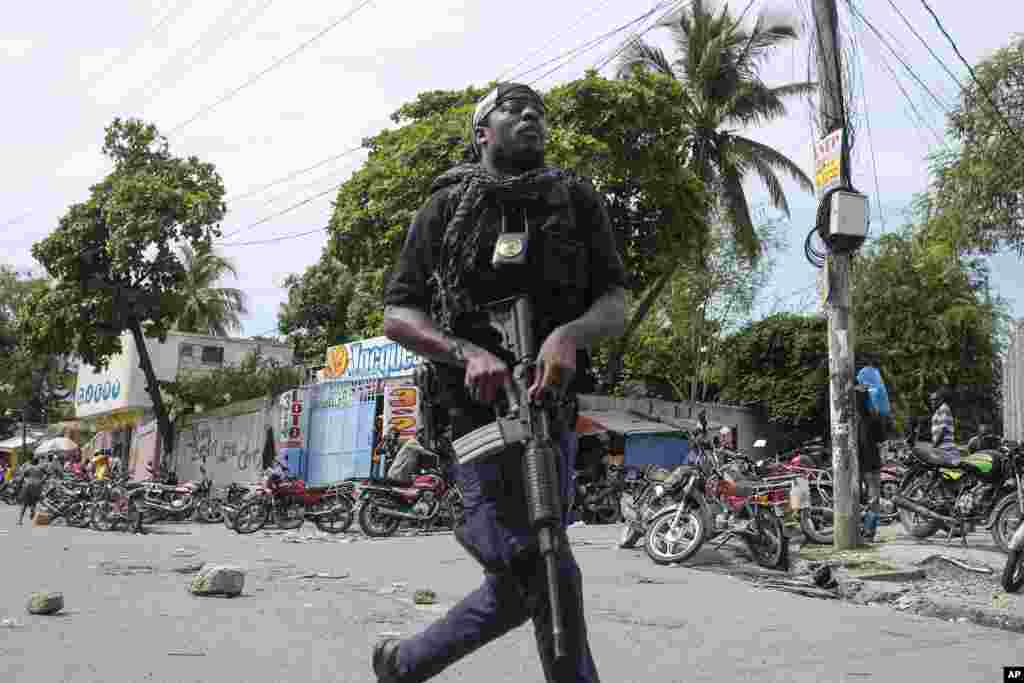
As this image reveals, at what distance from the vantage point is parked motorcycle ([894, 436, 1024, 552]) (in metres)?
8.23

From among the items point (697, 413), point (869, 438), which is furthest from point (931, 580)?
point (697, 413)

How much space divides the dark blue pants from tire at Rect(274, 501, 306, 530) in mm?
13249

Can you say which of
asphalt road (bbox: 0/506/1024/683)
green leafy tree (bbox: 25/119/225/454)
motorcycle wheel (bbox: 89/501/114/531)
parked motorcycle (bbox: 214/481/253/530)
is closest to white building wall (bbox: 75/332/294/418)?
green leafy tree (bbox: 25/119/225/454)

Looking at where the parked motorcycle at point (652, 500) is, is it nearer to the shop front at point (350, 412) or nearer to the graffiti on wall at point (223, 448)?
the shop front at point (350, 412)

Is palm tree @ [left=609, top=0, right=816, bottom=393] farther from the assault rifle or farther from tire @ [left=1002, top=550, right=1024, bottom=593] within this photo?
the assault rifle

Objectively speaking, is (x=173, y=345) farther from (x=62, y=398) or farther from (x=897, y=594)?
(x=897, y=594)

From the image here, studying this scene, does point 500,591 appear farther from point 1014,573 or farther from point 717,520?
point 717,520

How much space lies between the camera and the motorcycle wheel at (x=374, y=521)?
13633mm

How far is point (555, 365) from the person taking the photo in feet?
7.43

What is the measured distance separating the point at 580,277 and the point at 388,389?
18.2m

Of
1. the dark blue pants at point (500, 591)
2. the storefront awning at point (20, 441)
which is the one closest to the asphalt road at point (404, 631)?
the dark blue pants at point (500, 591)

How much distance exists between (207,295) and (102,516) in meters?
25.9

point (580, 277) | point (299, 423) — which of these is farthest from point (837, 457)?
point (299, 423)

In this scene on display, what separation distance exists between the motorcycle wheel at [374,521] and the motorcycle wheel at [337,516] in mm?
873
